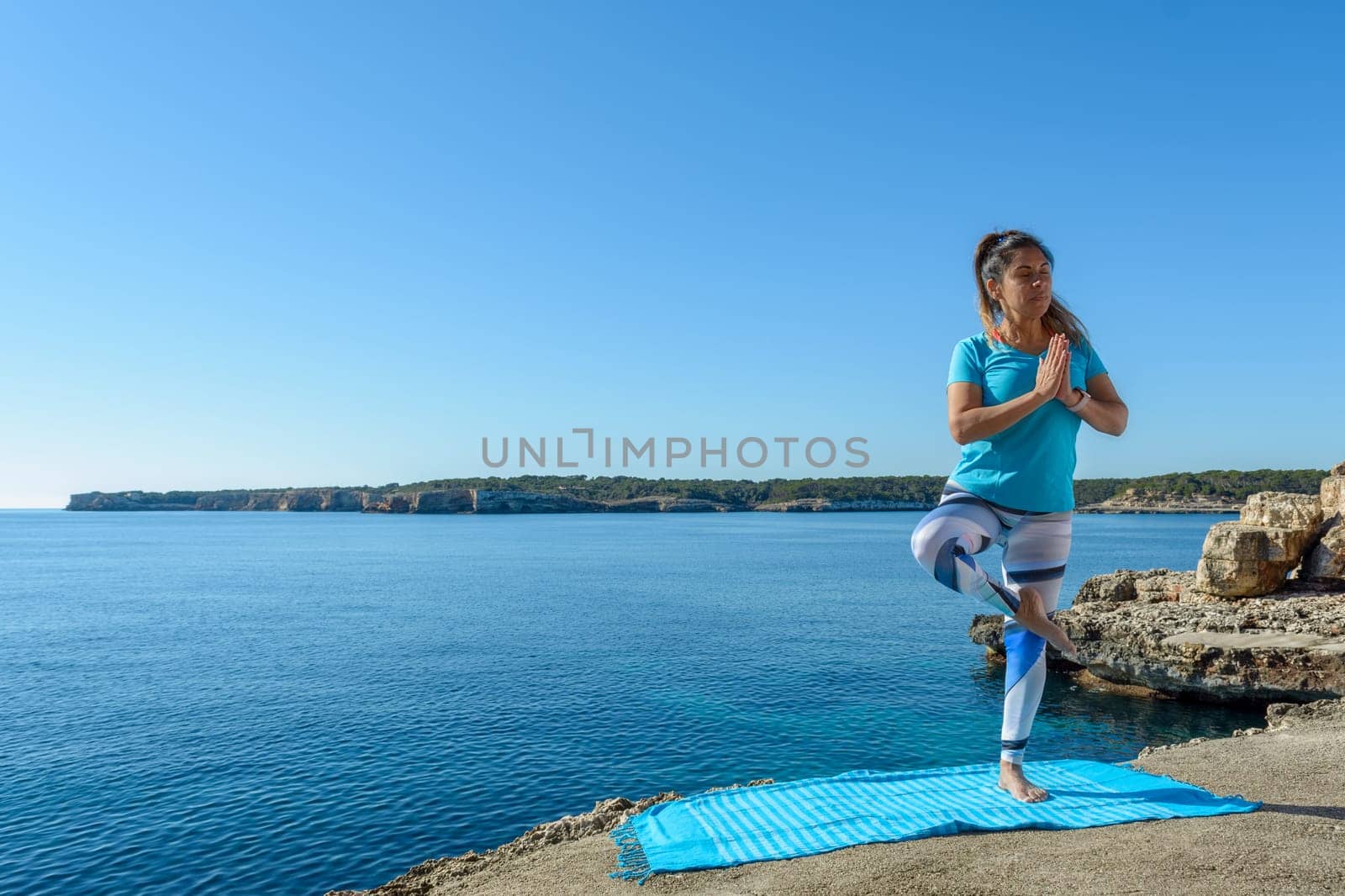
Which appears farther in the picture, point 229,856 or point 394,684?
point 394,684

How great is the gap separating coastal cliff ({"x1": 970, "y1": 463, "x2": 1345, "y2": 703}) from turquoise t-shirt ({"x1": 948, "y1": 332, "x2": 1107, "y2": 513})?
15785 millimetres

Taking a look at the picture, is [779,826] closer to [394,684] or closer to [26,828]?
[26,828]

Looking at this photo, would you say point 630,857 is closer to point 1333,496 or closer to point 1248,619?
point 1248,619

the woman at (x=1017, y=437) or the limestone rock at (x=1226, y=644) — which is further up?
the woman at (x=1017, y=437)

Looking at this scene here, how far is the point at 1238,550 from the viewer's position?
21250 mm

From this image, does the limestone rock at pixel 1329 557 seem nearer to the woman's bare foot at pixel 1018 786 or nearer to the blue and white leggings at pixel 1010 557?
the woman's bare foot at pixel 1018 786

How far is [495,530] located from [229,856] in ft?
420

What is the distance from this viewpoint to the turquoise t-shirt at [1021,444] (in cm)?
537

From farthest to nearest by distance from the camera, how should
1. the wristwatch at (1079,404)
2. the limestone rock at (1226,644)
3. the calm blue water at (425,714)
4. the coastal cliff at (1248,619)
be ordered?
the coastal cliff at (1248,619) → the limestone rock at (1226,644) → the calm blue water at (425,714) → the wristwatch at (1079,404)

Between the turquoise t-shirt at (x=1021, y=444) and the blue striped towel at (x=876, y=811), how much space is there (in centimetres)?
225

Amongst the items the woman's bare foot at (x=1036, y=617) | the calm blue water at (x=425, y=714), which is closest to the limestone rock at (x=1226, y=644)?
the calm blue water at (x=425, y=714)

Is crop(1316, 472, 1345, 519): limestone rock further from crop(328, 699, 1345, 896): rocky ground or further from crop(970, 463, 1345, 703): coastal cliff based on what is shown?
crop(328, 699, 1345, 896): rocky ground

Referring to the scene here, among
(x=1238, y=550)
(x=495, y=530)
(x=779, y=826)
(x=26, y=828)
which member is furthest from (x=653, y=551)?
(x=779, y=826)

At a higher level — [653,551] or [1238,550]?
[1238,550]
